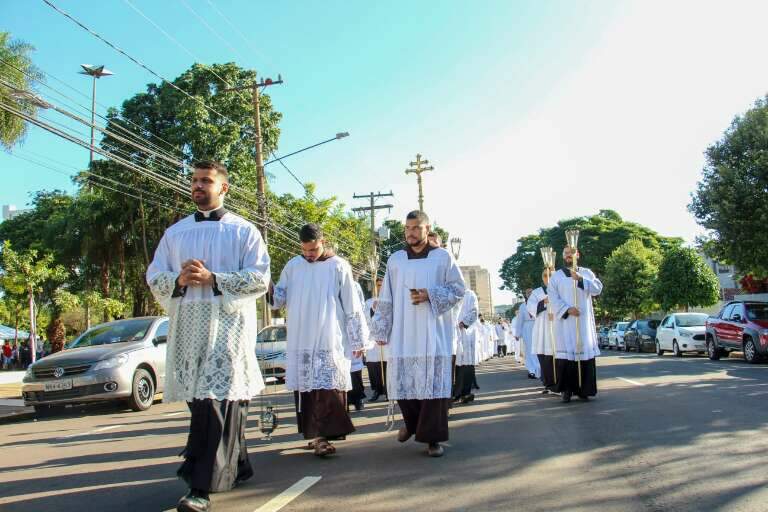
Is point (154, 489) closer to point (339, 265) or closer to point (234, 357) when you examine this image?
point (234, 357)

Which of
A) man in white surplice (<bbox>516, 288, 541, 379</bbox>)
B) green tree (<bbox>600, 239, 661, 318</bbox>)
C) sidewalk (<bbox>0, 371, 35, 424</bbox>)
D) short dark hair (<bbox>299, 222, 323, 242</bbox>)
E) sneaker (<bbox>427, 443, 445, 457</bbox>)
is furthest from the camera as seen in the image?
green tree (<bbox>600, 239, 661, 318</bbox>)

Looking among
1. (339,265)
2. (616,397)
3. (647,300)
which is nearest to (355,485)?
(339,265)

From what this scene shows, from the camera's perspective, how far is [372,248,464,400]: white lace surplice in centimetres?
650

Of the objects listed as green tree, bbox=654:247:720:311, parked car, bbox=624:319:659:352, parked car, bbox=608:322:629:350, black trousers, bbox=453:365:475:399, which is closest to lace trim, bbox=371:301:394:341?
black trousers, bbox=453:365:475:399

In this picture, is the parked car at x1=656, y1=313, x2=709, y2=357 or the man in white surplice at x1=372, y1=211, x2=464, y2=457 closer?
the man in white surplice at x1=372, y1=211, x2=464, y2=457

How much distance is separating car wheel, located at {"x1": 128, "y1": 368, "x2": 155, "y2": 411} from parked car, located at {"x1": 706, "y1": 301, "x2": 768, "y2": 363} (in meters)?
14.6

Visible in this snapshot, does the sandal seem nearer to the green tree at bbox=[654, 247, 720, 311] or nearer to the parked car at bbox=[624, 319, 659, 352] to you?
the parked car at bbox=[624, 319, 659, 352]

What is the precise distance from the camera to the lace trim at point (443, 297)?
6531 mm

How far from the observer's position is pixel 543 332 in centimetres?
1314

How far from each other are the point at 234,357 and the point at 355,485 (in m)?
1.29

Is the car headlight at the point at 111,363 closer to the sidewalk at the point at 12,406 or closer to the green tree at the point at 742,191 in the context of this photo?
the sidewalk at the point at 12,406

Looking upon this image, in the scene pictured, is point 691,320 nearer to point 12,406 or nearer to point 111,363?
point 111,363

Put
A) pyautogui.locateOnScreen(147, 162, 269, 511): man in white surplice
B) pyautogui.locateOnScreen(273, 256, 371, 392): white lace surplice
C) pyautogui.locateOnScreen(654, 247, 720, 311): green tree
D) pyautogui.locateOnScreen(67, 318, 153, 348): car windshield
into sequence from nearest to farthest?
1. pyautogui.locateOnScreen(147, 162, 269, 511): man in white surplice
2. pyautogui.locateOnScreen(273, 256, 371, 392): white lace surplice
3. pyautogui.locateOnScreen(67, 318, 153, 348): car windshield
4. pyautogui.locateOnScreen(654, 247, 720, 311): green tree

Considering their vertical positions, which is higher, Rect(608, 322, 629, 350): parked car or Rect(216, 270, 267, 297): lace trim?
Rect(608, 322, 629, 350): parked car
